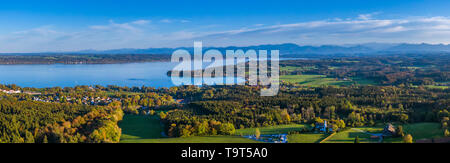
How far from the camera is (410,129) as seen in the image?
1936 cm

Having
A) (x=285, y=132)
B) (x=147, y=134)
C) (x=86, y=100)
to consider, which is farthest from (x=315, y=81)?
(x=147, y=134)

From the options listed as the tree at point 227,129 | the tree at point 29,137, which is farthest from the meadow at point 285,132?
the tree at point 29,137

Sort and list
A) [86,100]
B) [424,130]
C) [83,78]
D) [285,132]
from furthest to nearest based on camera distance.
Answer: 1. [83,78]
2. [86,100]
3. [285,132]
4. [424,130]

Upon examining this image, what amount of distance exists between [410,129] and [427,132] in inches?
49.2

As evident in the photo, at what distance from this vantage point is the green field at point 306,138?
17.2 m

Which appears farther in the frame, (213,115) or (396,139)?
(213,115)

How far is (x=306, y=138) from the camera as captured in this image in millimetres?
17750

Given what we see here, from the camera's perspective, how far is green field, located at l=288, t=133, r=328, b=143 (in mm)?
17166

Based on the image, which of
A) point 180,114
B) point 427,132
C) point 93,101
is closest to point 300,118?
point 427,132

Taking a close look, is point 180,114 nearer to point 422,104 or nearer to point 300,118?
point 300,118

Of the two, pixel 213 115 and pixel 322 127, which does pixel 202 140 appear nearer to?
pixel 213 115

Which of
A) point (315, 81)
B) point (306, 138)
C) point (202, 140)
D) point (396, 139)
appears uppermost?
point (315, 81)

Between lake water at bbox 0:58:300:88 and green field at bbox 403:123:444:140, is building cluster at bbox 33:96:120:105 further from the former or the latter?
green field at bbox 403:123:444:140

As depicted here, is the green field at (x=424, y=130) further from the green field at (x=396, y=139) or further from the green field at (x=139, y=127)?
the green field at (x=139, y=127)
